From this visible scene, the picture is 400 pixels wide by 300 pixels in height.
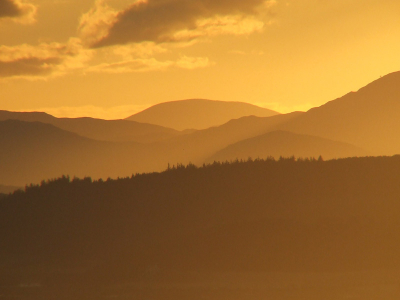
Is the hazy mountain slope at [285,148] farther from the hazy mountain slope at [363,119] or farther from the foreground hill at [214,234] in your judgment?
the foreground hill at [214,234]

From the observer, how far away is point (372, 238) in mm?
24250

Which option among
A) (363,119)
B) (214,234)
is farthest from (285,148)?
(214,234)

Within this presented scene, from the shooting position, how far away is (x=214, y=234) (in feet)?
83.5

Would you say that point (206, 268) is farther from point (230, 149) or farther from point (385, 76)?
point (385, 76)

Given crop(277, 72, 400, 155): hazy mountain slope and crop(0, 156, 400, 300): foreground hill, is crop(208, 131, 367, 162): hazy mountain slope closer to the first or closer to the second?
crop(277, 72, 400, 155): hazy mountain slope

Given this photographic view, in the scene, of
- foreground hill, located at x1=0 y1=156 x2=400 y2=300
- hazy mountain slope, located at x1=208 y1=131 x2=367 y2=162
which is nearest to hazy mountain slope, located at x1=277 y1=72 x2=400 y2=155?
hazy mountain slope, located at x1=208 y1=131 x2=367 y2=162

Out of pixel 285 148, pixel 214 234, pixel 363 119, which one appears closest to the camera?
pixel 214 234

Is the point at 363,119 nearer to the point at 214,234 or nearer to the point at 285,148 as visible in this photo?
the point at 285,148

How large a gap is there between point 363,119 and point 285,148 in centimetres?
4514

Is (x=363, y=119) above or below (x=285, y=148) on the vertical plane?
above

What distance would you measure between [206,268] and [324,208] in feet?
22.7

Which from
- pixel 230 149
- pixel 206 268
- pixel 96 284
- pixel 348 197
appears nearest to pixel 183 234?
pixel 206 268

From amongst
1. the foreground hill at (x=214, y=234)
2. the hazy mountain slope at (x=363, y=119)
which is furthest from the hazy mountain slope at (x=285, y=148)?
the foreground hill at (x=214, y=234)

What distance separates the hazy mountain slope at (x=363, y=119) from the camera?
158 m
